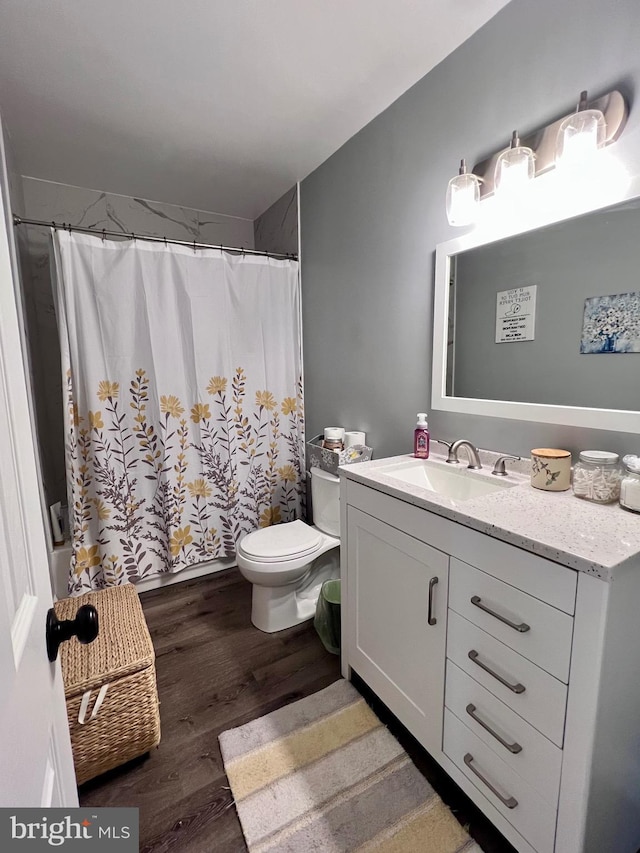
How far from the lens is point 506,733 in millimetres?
947

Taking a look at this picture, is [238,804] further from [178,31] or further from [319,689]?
[178,31]

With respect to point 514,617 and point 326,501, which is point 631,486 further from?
point 326,501

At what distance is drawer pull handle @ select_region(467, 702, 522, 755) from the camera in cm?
92

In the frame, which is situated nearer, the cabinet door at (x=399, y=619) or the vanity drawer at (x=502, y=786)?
the vanity drawer at (x=502, y=786)

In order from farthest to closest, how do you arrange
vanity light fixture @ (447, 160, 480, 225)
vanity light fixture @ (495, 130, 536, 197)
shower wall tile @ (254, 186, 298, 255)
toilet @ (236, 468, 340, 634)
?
1. shower wall tile @ (254, 186, 298, 255)
2. toilet @ (236, 468, 340, 634)
3. vanity light fixture @ (447, 160, 480, 225)
4. vanity light fixture @ (495, 130, 536, 197)

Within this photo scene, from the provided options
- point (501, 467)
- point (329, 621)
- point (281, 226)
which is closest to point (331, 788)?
point (329, 621)

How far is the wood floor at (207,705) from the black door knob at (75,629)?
0.95m

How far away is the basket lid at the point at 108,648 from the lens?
46.9 inches

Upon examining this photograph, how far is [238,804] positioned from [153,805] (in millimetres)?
256

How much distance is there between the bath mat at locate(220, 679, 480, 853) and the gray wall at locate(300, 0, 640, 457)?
1110 mm

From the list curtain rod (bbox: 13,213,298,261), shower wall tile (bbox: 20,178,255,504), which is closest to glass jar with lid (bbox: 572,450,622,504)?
curtain rod (bbox: 13,213,298,261)

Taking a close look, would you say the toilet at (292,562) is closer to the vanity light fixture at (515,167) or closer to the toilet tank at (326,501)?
the toilet tank at (326,501)

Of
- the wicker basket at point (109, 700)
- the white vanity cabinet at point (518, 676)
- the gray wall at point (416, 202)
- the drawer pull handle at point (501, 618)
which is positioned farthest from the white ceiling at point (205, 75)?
the wicker basket at point (109, 700)

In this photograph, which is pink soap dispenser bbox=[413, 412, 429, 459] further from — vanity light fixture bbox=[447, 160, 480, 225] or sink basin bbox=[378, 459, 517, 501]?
vanity light fixture bbox=[447, 160, 480, 225]
